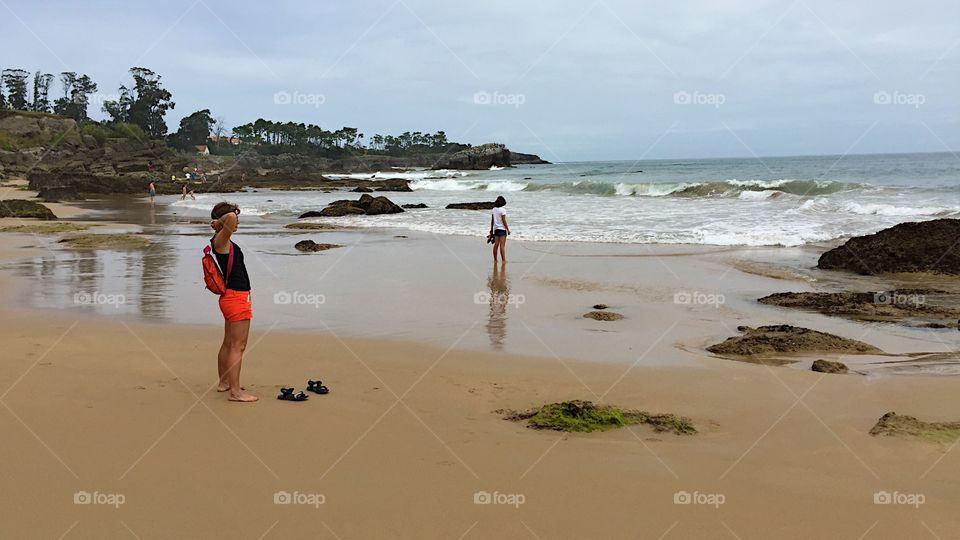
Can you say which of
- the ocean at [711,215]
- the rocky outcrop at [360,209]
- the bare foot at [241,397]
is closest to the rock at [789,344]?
the bare foot at [241,397]

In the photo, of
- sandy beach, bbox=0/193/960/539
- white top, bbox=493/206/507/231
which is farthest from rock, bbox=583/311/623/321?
white top, bbox=493/206/507/231

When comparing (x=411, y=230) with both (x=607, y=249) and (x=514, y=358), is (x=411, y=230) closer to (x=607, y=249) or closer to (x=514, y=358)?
(x=607, y=249)

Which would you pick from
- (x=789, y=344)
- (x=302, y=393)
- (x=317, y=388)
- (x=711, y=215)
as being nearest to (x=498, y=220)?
(x=789, y=344)

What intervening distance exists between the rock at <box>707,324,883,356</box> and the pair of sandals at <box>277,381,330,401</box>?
13.2ft

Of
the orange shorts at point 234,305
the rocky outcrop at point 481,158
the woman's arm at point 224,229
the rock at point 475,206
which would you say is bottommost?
the orange shorts at point 234,305

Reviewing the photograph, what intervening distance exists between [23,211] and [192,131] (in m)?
107

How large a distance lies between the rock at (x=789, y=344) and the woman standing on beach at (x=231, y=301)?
4639 millimetres

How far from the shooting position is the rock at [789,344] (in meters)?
7.54

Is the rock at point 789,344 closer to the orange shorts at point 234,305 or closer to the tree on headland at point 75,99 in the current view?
the orange shorts at point 234,305

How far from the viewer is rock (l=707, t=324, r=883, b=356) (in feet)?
24.7

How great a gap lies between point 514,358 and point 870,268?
8973 millimetres

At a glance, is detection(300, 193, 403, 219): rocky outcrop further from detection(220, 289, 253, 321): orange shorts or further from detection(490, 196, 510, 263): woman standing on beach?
detection(220, 289, 253, 321): orange shorts

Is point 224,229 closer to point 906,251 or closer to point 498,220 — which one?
point 498,220

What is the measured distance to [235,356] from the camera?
578cm
